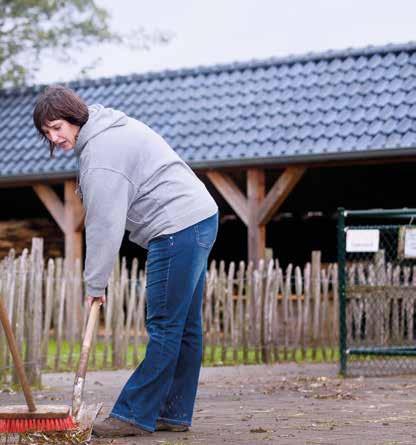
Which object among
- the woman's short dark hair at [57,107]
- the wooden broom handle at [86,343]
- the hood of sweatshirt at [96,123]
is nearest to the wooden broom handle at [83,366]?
the wooden broom handle at [86,343]

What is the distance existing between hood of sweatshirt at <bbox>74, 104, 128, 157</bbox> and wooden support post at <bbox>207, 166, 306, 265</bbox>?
373 inches

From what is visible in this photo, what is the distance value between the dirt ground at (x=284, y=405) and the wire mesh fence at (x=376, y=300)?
43cm

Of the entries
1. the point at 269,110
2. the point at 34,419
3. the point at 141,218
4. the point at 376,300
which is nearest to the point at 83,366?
the point at 34,419

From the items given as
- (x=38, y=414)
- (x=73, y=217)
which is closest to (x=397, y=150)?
(x=73, y=217)

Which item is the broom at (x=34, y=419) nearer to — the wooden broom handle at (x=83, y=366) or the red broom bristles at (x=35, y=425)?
the red broom bristles at (x=35, y=425)

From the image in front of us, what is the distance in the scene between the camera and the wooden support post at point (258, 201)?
49.6ft

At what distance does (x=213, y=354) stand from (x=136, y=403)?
6.95 metres

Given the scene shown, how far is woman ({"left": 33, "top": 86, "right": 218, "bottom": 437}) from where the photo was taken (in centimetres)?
540

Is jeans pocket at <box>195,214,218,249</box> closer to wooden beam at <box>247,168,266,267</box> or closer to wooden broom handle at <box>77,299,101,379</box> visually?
wooden broom handle at <box>77,299,101,379</box>

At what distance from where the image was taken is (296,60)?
16.8 metres

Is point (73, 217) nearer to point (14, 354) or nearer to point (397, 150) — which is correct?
point (397, 150)

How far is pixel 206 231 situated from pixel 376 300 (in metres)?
6.93

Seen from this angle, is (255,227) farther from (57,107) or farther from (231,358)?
(57,107)

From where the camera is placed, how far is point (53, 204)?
55.2 ft
